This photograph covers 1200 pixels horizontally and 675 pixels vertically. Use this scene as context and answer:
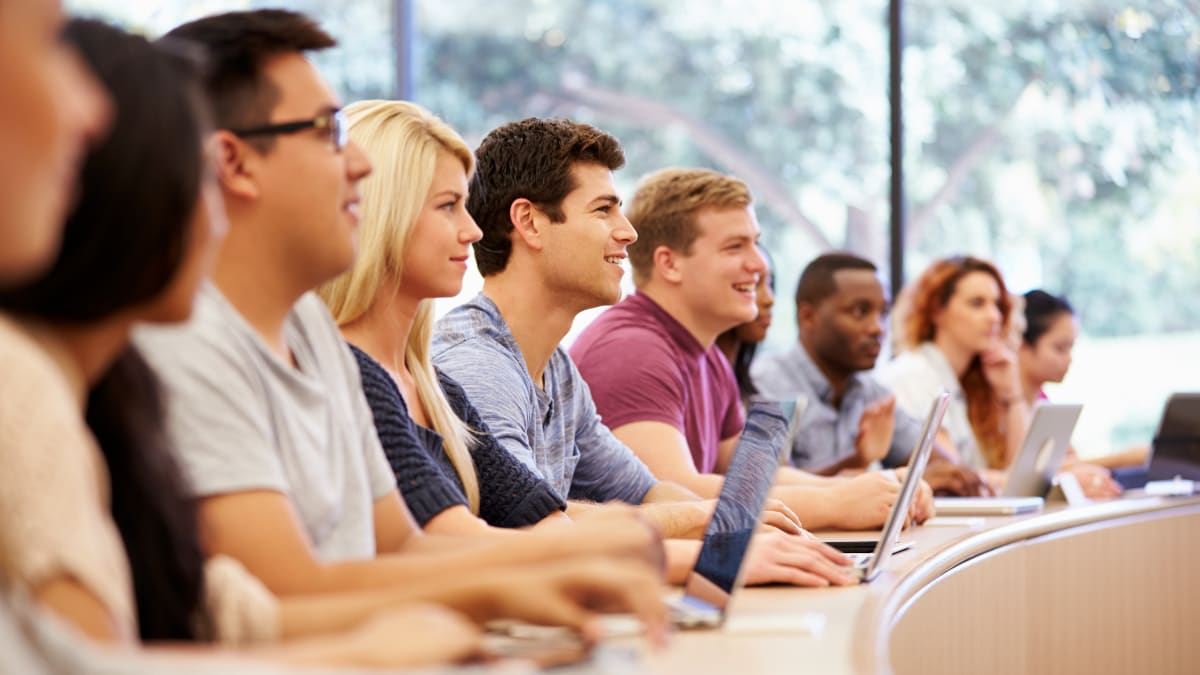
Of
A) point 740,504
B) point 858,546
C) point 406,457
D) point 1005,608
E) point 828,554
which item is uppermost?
point 740,504

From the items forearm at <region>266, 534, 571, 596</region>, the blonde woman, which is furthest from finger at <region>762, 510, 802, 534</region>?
forearm at <region>266, 534, 571, 596</region>

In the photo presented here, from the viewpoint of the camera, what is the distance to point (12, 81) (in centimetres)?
87

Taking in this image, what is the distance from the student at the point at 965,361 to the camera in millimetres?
4711

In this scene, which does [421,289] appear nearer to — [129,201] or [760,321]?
[129,201]

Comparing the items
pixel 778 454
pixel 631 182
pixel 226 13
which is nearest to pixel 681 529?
pixel 778 454

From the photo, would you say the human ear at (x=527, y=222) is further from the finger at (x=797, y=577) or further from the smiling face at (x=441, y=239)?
the finger at (x=797, y=577)

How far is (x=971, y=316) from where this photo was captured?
486 centimetres

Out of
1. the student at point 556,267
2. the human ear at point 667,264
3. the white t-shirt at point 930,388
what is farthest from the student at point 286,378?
the white t-shirt at point 930,388

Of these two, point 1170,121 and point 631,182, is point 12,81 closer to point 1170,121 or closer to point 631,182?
point 631,182

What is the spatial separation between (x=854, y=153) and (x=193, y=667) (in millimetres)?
4892

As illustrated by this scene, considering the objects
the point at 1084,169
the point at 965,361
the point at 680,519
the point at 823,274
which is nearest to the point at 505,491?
the point at 680,519

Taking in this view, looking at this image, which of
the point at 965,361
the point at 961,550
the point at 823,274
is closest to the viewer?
the point at 961,550

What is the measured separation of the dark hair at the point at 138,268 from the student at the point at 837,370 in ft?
9.50

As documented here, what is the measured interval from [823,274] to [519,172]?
72.6 inches
